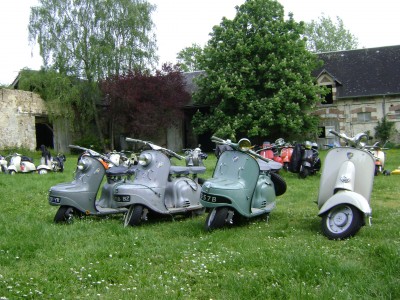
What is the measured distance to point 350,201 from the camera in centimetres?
459

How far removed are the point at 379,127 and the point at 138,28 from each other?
1468 centimetres

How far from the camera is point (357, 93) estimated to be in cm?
2598

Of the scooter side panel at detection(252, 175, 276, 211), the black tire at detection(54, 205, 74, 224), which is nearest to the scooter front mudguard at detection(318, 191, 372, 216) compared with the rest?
the scooter side panel at detection(252, 175, 276, 211)

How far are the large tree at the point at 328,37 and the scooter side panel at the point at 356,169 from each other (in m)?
43.7

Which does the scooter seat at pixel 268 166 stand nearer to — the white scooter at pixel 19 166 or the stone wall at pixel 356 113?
the white scooter at pixel 19 166

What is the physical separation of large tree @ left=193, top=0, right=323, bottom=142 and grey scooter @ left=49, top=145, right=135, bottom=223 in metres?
15.8

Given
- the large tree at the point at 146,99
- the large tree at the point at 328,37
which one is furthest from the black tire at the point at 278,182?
the large tree at the point at 328,37

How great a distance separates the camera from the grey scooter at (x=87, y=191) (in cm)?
606

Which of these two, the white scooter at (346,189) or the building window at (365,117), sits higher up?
the building window at (365,117)

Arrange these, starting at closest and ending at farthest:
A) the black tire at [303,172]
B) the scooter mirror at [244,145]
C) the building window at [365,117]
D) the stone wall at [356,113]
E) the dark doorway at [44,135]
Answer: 1. the scooter mirror at [244,145]
2. the black tire at [303,172]
3. the stone wall at [356,113]
4. the building window at [365,117]
5. the dark doorway at [44,135]

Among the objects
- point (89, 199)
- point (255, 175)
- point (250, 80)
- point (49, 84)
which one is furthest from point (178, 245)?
point (49, 84)

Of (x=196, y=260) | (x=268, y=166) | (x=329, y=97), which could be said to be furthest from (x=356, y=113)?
(x=196, y=260)

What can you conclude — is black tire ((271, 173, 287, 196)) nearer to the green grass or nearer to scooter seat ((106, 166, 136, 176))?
the green grass

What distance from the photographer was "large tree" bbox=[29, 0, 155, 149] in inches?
1006
